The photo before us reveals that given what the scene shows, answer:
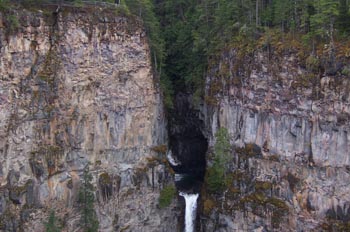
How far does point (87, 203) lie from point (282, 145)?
1579 centimetres

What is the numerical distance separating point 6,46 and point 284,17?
21.6 m

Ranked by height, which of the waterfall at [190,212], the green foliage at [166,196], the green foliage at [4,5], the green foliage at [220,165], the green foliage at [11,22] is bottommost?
the waterfall at [190,212]

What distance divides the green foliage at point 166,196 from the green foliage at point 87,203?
249 inches

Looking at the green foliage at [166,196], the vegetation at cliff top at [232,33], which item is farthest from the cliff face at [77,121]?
the vegetation at cliff top at [232,33]

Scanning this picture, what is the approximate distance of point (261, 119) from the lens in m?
41.3

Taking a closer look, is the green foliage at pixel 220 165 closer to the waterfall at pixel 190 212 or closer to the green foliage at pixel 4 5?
the waterfall at pixel 190 212

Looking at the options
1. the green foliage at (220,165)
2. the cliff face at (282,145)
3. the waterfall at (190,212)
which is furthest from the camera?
the waterfall at (190,212)

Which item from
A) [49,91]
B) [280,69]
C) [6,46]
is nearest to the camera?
[6,46]

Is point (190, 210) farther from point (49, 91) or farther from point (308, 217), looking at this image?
point (49, 91)

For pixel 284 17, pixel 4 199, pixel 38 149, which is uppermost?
pixel 284 17

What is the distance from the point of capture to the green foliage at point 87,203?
3856cm

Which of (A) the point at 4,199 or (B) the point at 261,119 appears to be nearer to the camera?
(A) the point at 4,199

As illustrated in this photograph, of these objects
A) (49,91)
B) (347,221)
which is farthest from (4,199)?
(347,221)

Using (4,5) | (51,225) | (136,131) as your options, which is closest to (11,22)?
(4,5)
